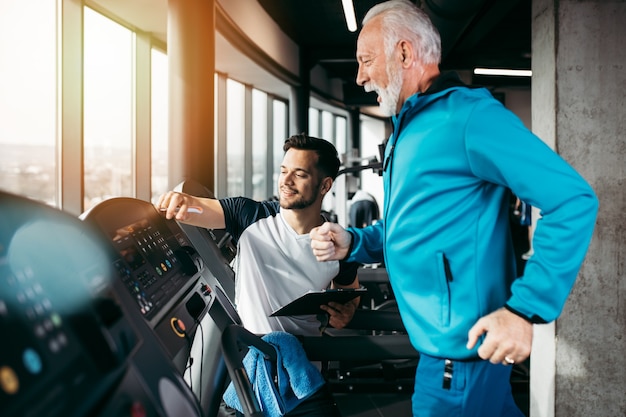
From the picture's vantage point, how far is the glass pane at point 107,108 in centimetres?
432

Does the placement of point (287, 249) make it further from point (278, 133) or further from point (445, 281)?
point (278, 133)

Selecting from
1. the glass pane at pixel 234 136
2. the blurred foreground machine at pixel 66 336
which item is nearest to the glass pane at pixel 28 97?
the blurred foreground machine at pixel 66 336

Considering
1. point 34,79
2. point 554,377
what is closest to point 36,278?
point 554,377

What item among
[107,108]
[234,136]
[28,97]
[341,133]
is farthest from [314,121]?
[28,97]

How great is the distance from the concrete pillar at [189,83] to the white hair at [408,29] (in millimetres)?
3095

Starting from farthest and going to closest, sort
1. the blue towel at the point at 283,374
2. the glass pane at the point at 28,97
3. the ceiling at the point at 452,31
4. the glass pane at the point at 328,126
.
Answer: the glass pane at the point at 328,126, the ceiling at the point at 452,31, the glass pane at the point at 28,97, the blue towel at the point at 283,374

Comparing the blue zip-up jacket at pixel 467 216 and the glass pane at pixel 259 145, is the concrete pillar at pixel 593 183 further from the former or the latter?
the glass pane at pixel 259 145

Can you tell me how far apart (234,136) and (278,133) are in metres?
2.40

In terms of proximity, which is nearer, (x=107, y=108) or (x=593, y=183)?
(x=593, y=183)

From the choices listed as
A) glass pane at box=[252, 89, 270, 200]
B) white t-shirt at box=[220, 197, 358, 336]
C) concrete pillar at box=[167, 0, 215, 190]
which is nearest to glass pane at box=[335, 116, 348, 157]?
glass pane at box=[252, 89, 270, 200]

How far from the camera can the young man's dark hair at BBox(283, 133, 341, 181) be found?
251 centimetres

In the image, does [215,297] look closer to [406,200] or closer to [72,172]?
[406,200]

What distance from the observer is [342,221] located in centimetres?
527

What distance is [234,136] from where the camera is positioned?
26.6 ft
